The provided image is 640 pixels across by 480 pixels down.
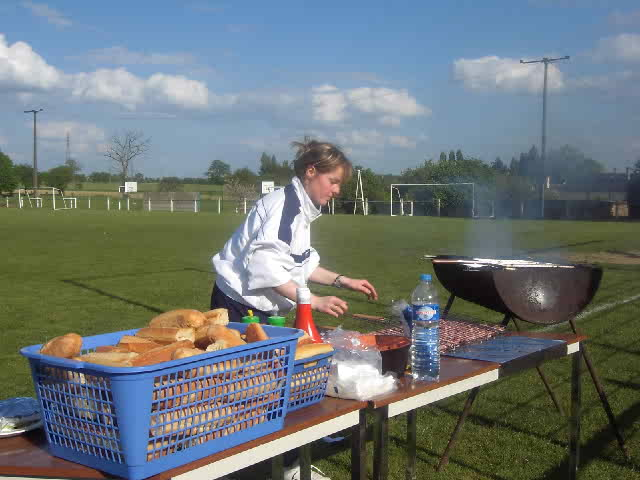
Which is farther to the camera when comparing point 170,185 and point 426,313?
point 170,185

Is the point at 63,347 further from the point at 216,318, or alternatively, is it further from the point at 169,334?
the point at 216,318

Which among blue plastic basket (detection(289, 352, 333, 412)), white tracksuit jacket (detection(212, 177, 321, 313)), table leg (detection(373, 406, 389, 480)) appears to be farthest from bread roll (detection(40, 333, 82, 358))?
white tracksuit jacket (detection(212, 177, 321, 313))

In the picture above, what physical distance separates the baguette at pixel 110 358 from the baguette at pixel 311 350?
0.55 m

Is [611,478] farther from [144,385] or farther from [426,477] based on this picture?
[144,385]

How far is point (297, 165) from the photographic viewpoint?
11.0ft

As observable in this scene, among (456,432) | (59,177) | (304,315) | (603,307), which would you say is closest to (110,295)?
(603,307)

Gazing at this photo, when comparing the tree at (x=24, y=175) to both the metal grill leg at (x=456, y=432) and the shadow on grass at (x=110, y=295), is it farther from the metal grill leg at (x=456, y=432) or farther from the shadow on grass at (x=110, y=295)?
the metal grill leg at (x=456, y=432)

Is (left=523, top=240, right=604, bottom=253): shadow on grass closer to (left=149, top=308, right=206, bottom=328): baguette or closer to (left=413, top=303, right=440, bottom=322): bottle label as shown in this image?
(left=413, top=303, right=440, bottom=322): bottle label

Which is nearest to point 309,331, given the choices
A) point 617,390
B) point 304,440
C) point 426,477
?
point 304,440

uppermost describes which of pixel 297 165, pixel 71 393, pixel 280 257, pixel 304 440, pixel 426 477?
pixel 297 165

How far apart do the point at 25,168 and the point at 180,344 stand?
363ft

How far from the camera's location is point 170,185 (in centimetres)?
7938

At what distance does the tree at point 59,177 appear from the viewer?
96438 millimetres

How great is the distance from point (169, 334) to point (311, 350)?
47 centimetres
